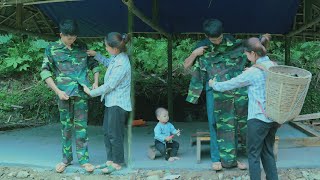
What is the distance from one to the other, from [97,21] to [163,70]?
3.55m

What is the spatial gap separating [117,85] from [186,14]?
3.21 meters

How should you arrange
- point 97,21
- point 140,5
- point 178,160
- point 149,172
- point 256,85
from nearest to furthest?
point 256,85, point 149,172, point 178,160, point 140,5, point 97,21

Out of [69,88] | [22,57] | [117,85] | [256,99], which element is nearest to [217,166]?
[256,99]

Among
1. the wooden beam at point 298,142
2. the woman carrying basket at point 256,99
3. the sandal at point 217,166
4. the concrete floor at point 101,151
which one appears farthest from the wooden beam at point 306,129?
the woman carrying basket at point 256,99

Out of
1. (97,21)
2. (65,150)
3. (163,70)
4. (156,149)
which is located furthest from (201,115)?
(65,150)

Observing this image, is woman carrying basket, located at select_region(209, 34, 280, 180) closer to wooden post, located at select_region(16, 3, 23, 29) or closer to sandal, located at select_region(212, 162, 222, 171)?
sandal, located at select_region(212, 162, 222, 171)

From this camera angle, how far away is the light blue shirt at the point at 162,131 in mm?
5160

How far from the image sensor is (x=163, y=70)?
11.2 meters

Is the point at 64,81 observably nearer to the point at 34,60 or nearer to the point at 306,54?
the point at 34,60

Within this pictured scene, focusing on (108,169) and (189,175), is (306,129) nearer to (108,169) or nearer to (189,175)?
(189,175)

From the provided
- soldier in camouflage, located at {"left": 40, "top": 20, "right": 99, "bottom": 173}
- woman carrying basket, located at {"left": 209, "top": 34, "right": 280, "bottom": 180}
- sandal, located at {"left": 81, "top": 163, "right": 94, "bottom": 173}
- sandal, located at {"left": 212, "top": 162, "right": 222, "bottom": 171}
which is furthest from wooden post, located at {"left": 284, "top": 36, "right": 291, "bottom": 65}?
sandal, located at {"left": 81, "top": 163, "right": 94, "bottom": 173}

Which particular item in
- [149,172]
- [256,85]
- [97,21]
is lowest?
[149,172]

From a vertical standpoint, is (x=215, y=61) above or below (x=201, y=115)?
above

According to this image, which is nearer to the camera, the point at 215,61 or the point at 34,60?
the point at 215,61
